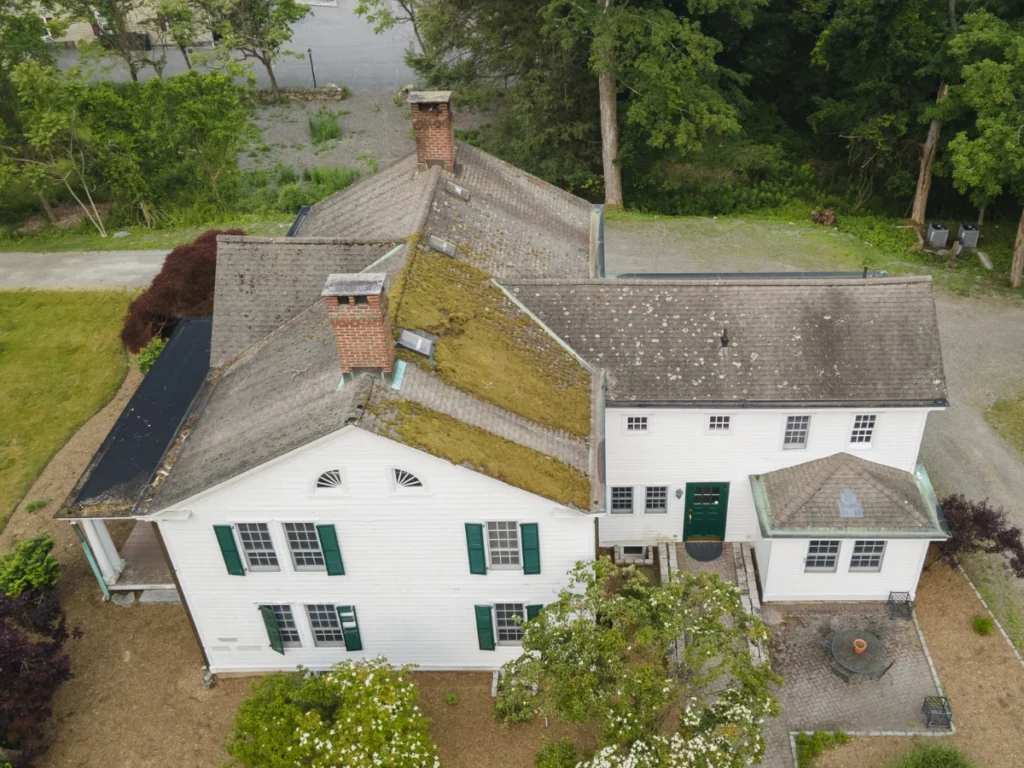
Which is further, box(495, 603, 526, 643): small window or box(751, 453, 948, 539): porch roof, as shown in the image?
box(751, 453, 948, 539): porch roof

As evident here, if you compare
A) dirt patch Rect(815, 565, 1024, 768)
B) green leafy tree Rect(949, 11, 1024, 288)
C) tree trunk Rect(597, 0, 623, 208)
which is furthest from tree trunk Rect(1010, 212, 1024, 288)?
tree trunk Rect(597, 0, 623, 208)

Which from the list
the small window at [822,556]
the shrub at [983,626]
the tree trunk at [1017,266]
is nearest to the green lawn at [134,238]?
the small window at [822,556]

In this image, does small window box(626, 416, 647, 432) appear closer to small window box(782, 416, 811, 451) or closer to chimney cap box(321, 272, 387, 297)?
small window box(782, 416, 811, 451)

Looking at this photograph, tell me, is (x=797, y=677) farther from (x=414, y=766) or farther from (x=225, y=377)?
(x=225, y=377)

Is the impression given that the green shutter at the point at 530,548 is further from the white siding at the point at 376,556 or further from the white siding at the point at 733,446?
the white siding at the point at 733,446

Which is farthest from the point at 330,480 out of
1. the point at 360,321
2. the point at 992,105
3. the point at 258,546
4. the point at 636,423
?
the point at 992,105

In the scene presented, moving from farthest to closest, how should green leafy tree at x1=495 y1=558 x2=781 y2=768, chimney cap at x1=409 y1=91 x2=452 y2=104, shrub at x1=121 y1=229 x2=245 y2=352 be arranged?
shrub at x1=121 y1=229 x2=245 y2=352 < chimney cap at x1=409 y1=91 x2=452 y2=104 < green leafy tree at x1=495 y1=558 x2=781 y2=768
